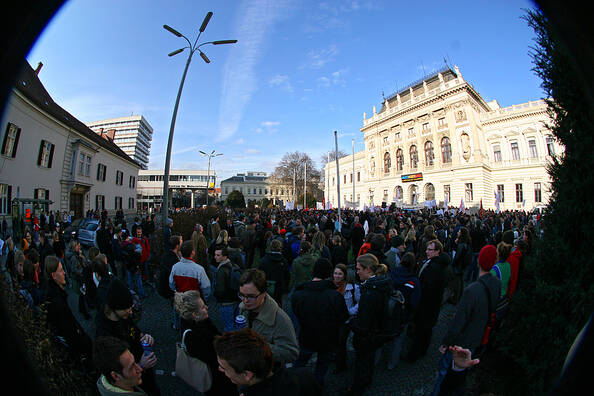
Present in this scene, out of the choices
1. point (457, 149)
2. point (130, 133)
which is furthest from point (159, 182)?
point (457, 149)

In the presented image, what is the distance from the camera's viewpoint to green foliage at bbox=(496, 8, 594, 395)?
234cm

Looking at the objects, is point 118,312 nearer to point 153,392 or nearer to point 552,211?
point 153,392

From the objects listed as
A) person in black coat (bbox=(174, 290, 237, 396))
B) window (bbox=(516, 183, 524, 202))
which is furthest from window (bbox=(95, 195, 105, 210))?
window (bbox=(516, 183, 524, 202))

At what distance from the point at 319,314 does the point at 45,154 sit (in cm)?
2564

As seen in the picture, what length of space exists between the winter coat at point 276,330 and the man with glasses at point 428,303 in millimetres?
2628

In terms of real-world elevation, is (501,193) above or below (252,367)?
above

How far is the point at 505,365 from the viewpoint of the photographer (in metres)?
3.20

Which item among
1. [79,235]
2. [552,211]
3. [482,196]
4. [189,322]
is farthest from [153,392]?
[482,196]

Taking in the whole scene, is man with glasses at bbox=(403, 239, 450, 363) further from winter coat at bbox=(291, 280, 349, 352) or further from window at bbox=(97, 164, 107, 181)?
window at bbox=(97, 164, 107, 181)

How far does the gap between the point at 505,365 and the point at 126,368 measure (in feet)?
13.1

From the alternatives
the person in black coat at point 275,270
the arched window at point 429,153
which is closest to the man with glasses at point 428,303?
the person in black coat at point 275,270

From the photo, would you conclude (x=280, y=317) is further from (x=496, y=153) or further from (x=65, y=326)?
(x=496, y=153)

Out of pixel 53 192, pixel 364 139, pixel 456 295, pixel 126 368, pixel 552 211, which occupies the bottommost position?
pixel 456 295

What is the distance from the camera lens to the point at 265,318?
2678 millimetres
